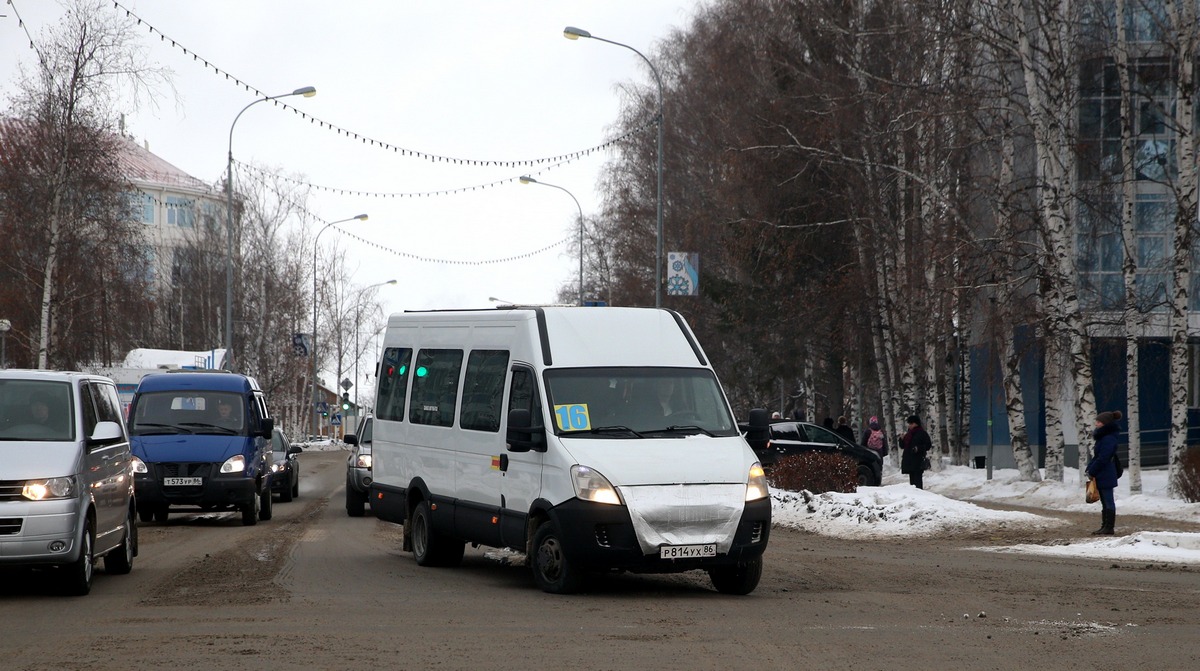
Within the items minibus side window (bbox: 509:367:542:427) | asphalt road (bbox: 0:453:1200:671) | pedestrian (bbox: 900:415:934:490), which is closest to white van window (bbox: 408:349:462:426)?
minibus side window (bbox: 509:367:542:427)

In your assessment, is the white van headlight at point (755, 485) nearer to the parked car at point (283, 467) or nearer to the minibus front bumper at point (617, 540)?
the minibus front bumper at point (617, 540)

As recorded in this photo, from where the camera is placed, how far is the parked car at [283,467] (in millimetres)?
28047

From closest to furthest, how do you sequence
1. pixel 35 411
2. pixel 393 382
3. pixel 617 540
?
pixel 617 540 < pixel 35 411 < pixel 393 382

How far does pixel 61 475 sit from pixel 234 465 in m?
9.26

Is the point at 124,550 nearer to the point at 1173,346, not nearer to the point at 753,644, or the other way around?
the point at 753,644

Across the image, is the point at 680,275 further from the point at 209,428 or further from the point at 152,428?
the point at 152,428

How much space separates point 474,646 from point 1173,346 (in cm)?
1868

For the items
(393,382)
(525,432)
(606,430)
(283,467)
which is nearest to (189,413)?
(393,382)

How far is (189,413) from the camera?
70.5 feet

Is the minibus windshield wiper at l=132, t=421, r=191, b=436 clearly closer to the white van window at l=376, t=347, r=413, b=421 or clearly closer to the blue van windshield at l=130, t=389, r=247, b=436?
the blue van windshield at l=130, t=389, r=247, b=436

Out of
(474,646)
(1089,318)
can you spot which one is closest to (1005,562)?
(474,646)

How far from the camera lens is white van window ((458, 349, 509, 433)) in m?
13.6

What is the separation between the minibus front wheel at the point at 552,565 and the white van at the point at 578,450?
18 millimetres

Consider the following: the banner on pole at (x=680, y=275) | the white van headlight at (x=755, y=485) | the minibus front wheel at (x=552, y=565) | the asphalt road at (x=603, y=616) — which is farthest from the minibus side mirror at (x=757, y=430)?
the banner on pole at (x=680, y=275)
